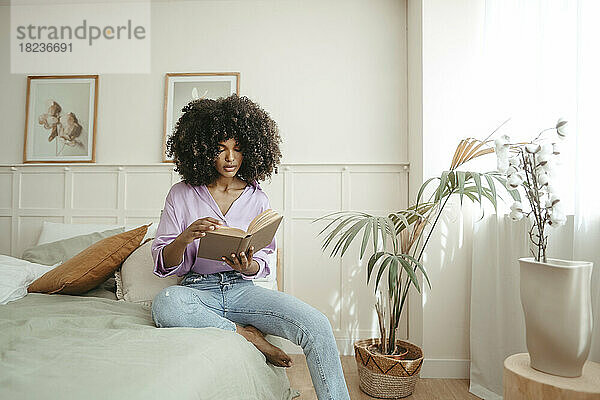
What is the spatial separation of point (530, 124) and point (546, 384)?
1195mm

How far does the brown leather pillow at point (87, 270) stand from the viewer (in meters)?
1.99

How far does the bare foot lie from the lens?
1601 mm

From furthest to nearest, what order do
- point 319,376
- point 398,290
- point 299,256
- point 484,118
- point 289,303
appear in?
point 299,256
point 484,118
point 398,290
point 289,303
point 319,376

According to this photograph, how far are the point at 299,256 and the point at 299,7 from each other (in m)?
1.64

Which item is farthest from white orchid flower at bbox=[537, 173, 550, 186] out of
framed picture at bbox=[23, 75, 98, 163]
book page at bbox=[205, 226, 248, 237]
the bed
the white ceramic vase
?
framed picture at bbox=[23, 75, 98, 163]

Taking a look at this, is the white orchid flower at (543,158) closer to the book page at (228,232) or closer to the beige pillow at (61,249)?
the book page at (228,232)

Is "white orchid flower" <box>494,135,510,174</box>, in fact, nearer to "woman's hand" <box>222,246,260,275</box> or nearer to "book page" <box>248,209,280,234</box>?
"book page" <box>248,209,280,234</box>

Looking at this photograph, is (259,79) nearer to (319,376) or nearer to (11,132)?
(11,132)

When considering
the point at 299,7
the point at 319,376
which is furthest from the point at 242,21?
the point at 319,376

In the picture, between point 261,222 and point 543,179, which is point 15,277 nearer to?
point 261,222

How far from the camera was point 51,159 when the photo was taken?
124 inches

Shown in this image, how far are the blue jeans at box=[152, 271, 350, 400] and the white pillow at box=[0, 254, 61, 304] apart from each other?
769mm

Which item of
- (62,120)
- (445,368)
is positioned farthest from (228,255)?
(62,120)

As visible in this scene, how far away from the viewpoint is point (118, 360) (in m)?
1.08
